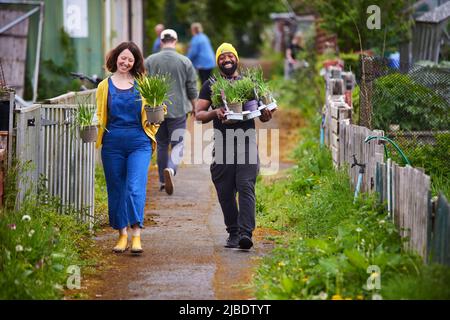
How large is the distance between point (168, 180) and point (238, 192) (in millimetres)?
3283

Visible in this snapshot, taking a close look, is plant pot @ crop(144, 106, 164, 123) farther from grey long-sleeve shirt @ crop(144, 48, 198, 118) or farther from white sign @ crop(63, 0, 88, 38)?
white sign @ crop(63, 0, 88, 38)

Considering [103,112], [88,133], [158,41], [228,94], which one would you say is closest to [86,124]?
[88,133]

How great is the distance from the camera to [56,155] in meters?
9.34

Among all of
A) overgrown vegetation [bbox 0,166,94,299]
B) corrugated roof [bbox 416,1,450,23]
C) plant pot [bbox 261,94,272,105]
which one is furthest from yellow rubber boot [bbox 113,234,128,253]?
corrugated roof [bbox 416,1,450,23]

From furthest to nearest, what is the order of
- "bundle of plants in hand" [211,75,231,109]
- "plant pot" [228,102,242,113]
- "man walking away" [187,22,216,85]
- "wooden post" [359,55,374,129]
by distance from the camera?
"man walking away" [187,22,216,85], "wooden post" [359,55,374,129], "bundle of plants in hand" [211,75,231,109], "plant pot" [228,102,242,113]

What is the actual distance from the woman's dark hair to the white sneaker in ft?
10.8

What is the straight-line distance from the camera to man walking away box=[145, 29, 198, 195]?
12617 millimetres

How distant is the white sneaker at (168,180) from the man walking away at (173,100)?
0.25 meters

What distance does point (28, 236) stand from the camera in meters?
7.55

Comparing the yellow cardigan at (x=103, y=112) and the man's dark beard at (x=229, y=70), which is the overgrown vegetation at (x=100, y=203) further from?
the man's dark beard at (x=229, y=70)

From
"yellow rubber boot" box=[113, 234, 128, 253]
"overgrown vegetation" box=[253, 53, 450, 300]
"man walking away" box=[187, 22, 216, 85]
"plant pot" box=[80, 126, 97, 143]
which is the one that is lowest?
"yellow rubber boot" box=[113, 234, 128, 253]

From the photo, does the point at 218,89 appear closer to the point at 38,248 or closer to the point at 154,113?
the point at 154,113
